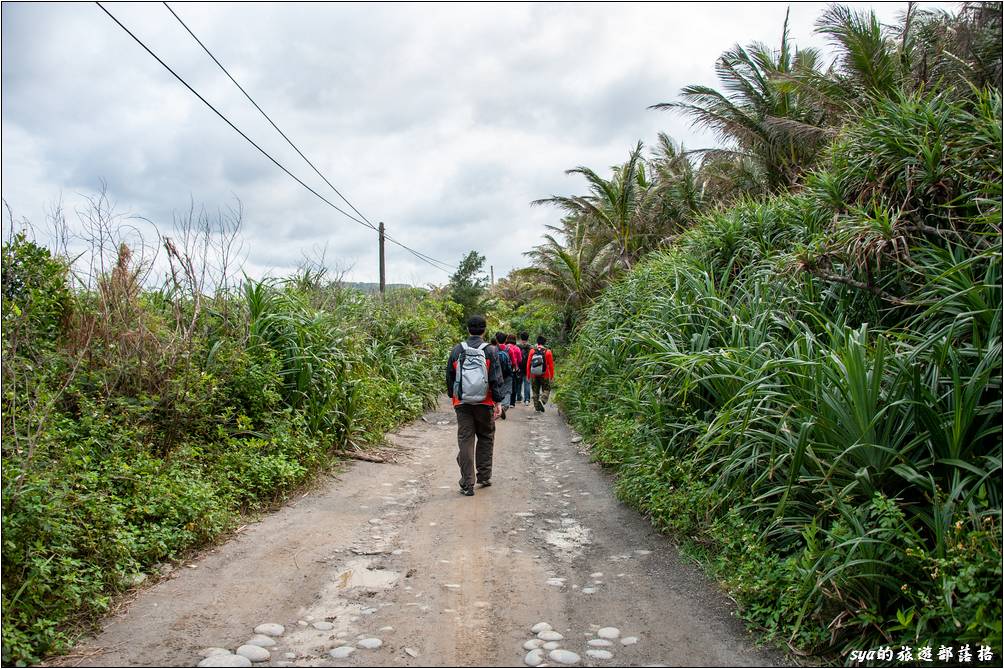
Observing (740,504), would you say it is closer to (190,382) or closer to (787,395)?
(787,395)

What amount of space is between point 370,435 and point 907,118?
6636 millimetres

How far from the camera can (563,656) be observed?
122 inches

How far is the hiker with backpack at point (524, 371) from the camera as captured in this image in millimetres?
13219

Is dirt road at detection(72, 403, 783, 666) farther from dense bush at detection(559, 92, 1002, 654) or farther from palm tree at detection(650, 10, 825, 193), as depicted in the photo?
palm tree at detection(650, 10, 825, 193)

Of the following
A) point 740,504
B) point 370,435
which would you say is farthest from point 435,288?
point 740,504

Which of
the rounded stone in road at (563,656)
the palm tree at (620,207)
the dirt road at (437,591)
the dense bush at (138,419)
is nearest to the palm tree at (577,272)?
the palm tree at (620,207)

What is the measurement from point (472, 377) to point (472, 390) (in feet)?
0.41

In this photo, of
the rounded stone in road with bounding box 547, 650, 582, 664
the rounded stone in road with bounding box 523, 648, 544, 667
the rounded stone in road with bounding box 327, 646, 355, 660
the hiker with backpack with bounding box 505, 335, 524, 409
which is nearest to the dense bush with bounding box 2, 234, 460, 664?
the rounded stone in road with bounding box 327, 646, 355, 660

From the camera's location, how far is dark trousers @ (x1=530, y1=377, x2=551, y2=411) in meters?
13.1

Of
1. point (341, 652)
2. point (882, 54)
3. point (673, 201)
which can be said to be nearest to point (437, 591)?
point (341, 652)

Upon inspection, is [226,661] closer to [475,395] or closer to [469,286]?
[475,395]

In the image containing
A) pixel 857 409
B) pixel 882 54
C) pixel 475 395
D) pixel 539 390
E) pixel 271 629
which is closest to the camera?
pixel 271 629

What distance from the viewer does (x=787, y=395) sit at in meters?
3.94

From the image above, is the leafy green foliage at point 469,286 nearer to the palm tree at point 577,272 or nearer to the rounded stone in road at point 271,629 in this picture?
the palm tree at point 577,272
